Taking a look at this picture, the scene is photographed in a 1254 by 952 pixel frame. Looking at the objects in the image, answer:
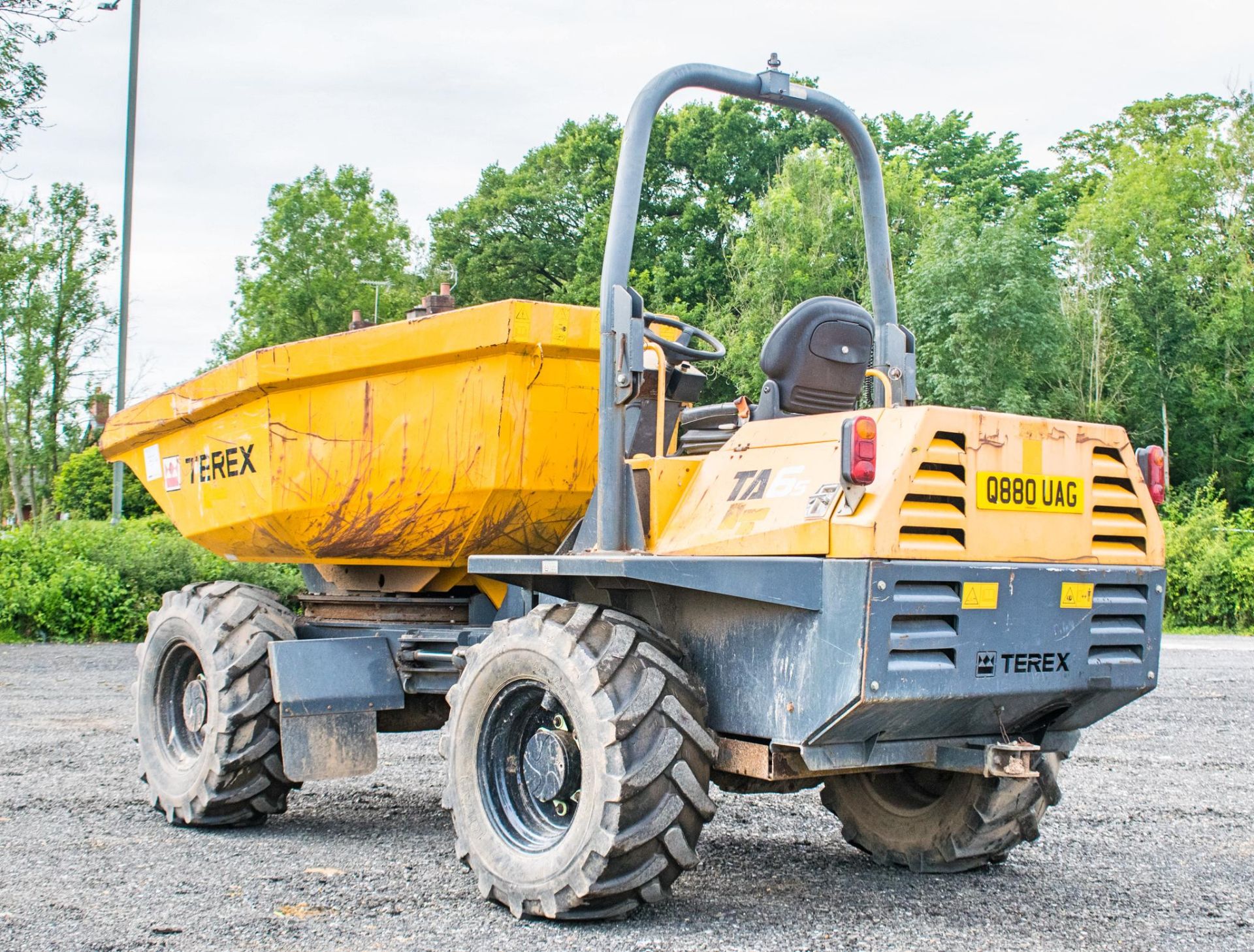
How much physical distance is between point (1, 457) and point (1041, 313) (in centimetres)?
2606

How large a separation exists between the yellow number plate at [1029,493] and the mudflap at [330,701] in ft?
10.0

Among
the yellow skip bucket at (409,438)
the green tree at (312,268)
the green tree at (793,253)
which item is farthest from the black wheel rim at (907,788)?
the green tree at (312,268)

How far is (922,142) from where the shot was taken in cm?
4891

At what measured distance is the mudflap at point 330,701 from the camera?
19.9 ft

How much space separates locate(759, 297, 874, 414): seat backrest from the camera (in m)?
4.99

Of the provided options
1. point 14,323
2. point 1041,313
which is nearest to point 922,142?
point 1041,313

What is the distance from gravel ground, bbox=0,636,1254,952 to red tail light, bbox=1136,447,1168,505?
4.91 ft

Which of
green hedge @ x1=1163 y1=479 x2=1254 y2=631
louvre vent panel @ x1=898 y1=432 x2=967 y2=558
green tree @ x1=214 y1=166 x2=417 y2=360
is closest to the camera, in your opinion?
louvre vent panel @ x1=898 y1=432 x2=967 y2=558

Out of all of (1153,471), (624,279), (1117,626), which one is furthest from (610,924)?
(1153,471)

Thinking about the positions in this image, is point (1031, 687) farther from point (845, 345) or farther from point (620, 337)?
point (620, 337)

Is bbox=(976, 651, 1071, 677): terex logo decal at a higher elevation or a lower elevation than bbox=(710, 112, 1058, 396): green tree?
lower

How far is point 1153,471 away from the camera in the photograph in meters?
4.92

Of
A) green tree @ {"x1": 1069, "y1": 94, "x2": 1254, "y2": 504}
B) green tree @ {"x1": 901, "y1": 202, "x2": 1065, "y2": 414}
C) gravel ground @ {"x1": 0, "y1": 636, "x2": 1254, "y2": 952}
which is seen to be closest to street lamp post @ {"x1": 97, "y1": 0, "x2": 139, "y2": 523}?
gravel ground @ {"x1": 0, "y1": 636, "x2": 1254, "y2": 952}

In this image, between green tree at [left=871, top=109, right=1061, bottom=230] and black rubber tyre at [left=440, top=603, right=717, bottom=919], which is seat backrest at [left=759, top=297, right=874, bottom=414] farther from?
green tree at [left=871, top=109, right=1061, bottom=230]
